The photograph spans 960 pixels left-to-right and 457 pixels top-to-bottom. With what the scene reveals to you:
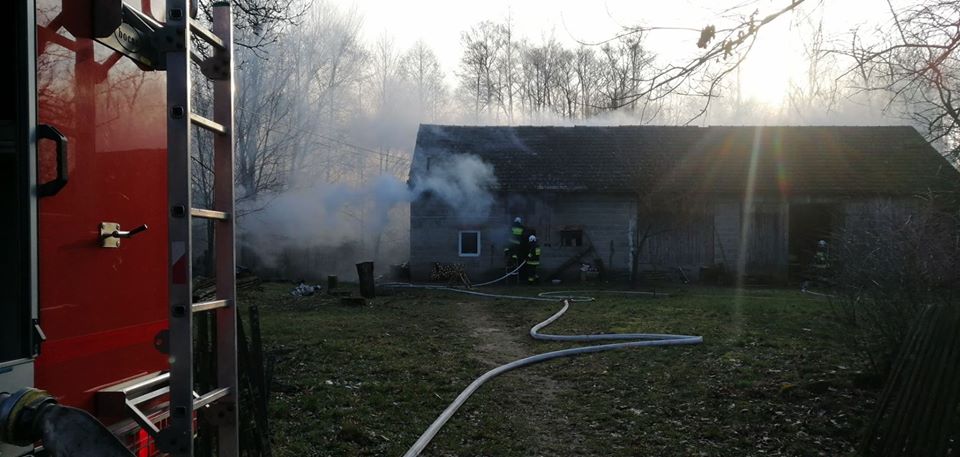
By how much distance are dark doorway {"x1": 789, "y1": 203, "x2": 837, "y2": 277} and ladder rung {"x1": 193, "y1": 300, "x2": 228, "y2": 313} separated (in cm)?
2431

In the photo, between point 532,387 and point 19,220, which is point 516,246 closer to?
point 532,387

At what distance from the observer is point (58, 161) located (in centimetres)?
231

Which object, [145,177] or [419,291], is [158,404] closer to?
[145,177]

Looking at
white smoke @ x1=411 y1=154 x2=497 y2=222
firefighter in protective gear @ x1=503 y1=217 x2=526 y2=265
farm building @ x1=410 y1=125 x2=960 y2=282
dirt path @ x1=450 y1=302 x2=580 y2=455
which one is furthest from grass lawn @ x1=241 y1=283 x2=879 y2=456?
white smoke @ x1=411 y1=154 x2=497 y2=222

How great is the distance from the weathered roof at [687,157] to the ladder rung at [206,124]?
21.8 m

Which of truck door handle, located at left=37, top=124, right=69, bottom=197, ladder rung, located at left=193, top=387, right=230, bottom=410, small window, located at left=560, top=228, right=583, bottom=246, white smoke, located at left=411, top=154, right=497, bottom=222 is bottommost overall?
ladder rung, located at left=193, top=387, right=230, bottom=410

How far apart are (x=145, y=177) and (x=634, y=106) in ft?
14.7

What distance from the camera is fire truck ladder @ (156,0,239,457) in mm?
2369

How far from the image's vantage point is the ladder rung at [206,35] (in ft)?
8.51

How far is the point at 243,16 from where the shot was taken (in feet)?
27.9

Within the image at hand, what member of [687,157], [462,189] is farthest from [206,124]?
[687,157]

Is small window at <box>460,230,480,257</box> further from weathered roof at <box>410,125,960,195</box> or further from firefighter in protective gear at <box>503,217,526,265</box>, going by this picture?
weathered roof at <box>410,125,960,195</box>

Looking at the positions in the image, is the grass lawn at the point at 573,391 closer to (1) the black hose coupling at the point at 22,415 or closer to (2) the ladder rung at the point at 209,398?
(2) the ladder rung at the point at 209,398

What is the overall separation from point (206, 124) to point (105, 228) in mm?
538
